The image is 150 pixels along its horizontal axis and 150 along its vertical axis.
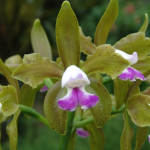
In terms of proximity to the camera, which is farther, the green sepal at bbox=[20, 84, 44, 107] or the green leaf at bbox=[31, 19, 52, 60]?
the green leaf at bbox=[31, 19, 52, 60]

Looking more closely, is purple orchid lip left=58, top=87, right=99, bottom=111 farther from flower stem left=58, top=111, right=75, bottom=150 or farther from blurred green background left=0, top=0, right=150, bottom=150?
blurred green background left=0, top=0, right=150, bottom=150

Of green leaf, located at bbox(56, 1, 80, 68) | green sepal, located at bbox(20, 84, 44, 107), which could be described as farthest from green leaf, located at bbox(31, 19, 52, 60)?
green leaf, located at bbox(56, 1, 80, 68)

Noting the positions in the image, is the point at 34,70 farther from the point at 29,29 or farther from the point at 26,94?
the point at 29,29

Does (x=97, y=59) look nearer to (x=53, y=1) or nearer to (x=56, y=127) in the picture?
(x=56, y=127)

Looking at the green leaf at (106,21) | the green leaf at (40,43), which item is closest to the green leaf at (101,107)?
the green leaf at (106,21)

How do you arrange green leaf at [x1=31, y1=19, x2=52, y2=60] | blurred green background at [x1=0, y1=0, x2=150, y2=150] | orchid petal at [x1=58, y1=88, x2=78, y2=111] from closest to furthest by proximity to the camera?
orchid petal at [x1=58, y1=88, x2=78, y2=111] → green leaf at [x1=31, y1=19, x2=52, y2=60] → blurred green background at [x1=0, y1=0, x2=150, y2=150]

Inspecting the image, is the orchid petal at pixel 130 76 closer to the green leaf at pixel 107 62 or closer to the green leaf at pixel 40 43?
the green leaf at pixel 107 62
